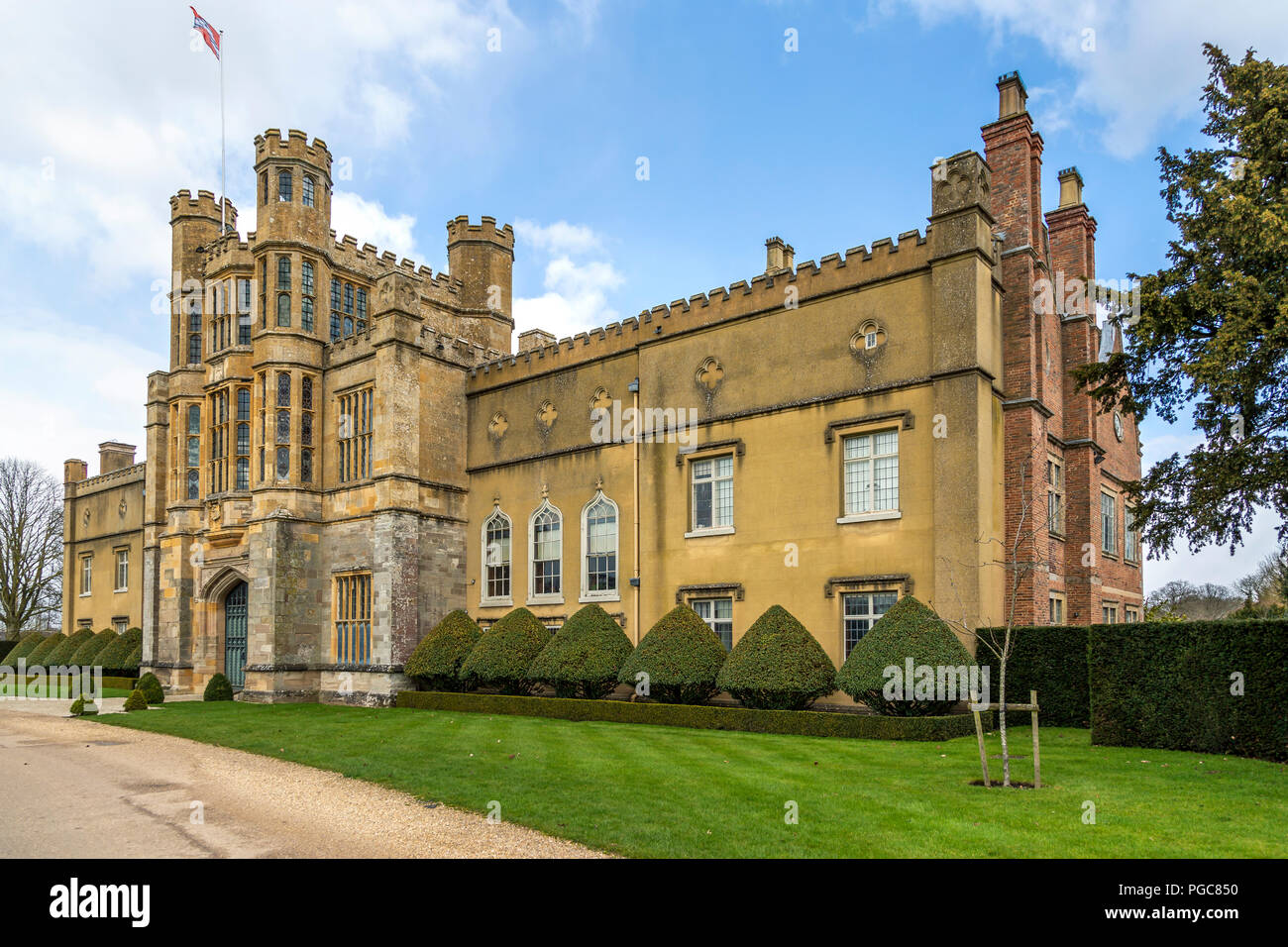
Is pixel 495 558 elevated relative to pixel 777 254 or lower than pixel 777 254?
lower

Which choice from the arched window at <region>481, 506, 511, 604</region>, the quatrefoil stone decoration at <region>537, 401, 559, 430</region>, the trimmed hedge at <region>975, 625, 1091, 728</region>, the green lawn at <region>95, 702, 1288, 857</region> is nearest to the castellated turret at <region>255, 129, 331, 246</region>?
the quatrefoil stone decoration at <region>537, 401, 559, 430</region>

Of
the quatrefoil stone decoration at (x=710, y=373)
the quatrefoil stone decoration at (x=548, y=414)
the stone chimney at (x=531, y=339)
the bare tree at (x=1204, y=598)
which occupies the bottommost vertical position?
the bare tree at (x=1204, y=598)

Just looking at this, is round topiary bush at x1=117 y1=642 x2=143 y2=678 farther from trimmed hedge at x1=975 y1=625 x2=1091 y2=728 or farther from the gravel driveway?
trimmed hedge at x1=975 y1=625 x2=1091 y2=728

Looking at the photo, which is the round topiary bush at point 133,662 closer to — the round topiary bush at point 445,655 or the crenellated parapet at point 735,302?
the round topiary bush at point 445,655

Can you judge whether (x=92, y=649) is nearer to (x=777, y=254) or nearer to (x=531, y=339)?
(x=531, y=339)

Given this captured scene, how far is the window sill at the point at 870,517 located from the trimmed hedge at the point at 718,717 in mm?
→ 4383

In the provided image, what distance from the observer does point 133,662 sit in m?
35.4

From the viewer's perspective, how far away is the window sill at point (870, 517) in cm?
1911

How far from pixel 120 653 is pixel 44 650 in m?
8.31

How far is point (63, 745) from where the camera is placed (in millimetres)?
17781

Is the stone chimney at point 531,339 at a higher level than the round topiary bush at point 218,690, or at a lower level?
higher

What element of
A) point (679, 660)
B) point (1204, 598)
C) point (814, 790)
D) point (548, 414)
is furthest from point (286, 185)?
point (1204, 598)

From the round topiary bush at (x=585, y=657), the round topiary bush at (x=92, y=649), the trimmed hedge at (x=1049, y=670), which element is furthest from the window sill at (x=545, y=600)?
the round topiary bush at (x=92, y=649)

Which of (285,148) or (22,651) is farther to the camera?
(22,651)
